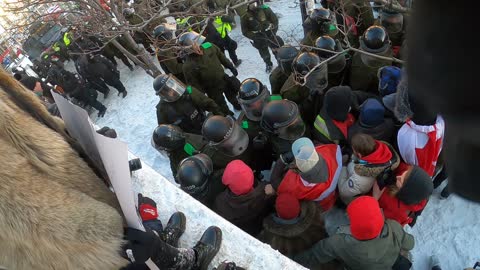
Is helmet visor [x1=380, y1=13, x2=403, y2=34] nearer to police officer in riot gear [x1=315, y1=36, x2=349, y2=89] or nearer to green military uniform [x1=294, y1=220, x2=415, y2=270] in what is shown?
police officer in riot gear [x1=315, y1=36, x2=349, y2=89]

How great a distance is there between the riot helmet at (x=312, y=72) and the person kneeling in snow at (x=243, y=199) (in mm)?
1561

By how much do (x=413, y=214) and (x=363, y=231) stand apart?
1287 mm

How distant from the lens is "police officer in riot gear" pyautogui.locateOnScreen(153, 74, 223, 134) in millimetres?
5348

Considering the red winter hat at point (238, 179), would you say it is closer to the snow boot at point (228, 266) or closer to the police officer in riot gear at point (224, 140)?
the police officer in riot gear at point (224, 140)

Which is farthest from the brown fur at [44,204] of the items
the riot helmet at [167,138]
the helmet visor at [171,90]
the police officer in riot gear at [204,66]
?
the police officer in riot gear at [204,66]

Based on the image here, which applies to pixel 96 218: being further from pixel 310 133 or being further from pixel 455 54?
pixel 310 133

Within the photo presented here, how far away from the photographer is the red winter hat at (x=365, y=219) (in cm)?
281

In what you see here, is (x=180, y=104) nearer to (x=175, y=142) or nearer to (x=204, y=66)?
(x=175, y=142)

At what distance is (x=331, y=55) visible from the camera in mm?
4902

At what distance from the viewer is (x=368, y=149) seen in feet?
11.1

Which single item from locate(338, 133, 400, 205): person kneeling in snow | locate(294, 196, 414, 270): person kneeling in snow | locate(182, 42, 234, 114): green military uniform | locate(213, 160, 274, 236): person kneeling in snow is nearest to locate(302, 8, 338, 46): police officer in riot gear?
locate(182, 42, 234, 114): green military uniform

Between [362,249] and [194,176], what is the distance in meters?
1.82

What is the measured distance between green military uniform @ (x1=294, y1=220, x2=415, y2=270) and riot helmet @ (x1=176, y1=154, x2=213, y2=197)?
129cm

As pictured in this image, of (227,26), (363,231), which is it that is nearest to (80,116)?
(363,231)
